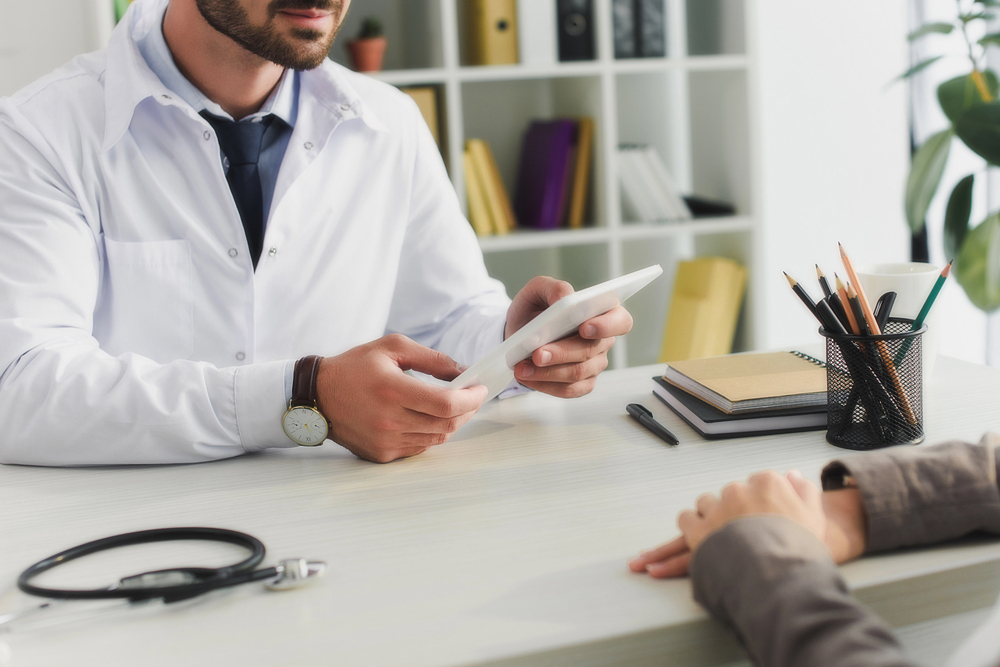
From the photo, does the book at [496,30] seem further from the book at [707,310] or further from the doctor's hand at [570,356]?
the doctor's hand at [570,356]

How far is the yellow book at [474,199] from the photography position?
92.6 inches

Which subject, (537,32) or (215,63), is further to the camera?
(537,32)

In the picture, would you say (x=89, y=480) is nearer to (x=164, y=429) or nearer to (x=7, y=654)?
(x=164, y=429)

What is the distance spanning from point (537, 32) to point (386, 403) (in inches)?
64.6

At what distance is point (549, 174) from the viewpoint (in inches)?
96.0

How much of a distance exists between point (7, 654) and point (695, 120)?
96.3 inches

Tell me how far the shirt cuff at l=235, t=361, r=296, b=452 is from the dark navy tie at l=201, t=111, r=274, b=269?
1.53 feet

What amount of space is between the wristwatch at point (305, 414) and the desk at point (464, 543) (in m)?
0.03

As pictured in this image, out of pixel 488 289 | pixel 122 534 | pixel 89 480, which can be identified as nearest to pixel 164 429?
pixel 89 480

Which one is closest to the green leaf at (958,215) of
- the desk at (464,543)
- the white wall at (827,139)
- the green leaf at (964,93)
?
the green leaf at (964,93)

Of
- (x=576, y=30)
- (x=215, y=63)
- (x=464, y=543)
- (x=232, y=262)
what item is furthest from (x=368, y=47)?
(x=464, y=543)

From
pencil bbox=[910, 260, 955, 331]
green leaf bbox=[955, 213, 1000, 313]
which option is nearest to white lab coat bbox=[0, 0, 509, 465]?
pencil bbox=[910, 260, 955, 331]

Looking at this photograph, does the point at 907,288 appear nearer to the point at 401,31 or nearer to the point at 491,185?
the point at 491,185

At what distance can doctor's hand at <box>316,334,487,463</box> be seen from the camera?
92cm
